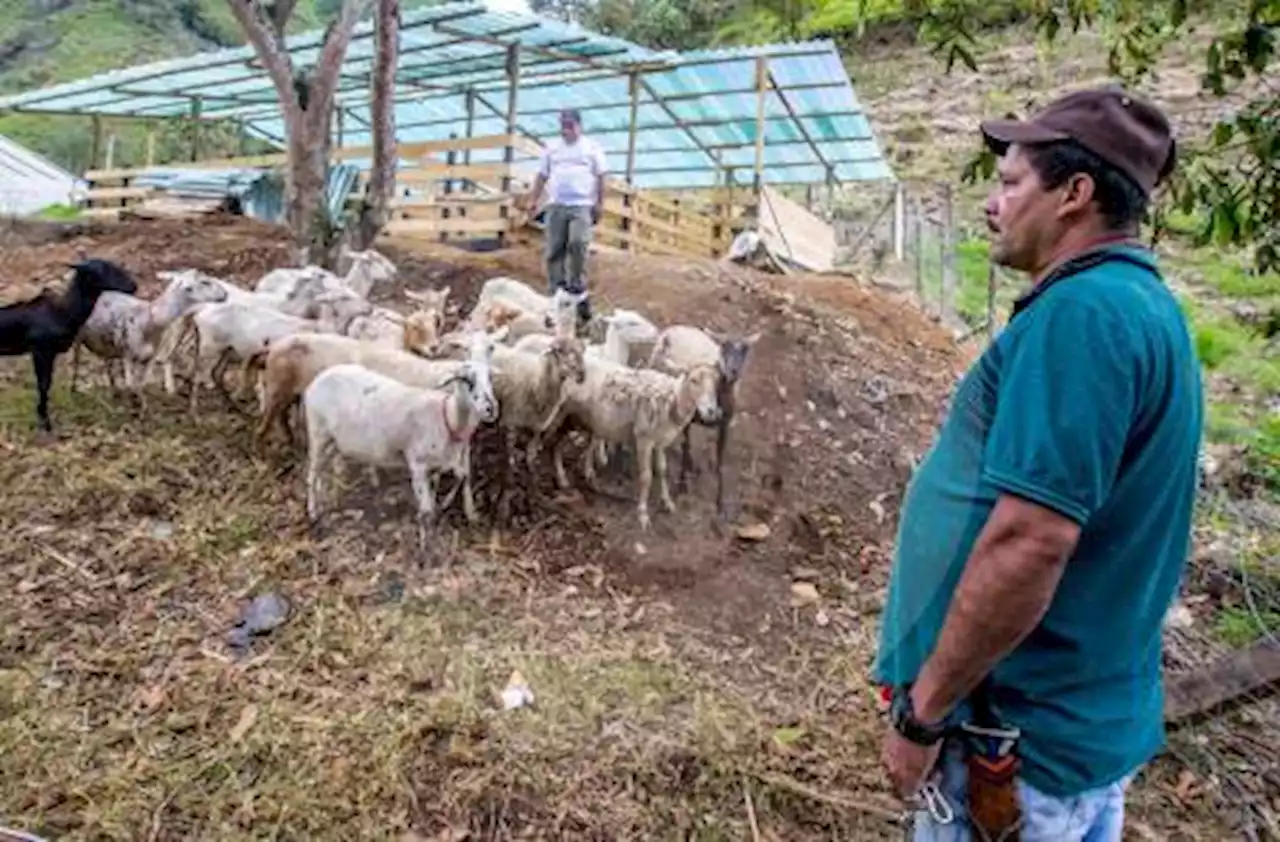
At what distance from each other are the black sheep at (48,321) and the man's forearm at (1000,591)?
7022 mm

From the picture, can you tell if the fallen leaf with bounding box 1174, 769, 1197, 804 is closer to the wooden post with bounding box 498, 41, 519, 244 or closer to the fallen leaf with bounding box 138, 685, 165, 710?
the fallen leaf with bounding box 138, 685, 165, 710

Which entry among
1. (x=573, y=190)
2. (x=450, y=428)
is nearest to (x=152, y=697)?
(x=450, y=428)

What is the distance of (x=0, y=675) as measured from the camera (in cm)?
539

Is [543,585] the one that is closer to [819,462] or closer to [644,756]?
[644,756]

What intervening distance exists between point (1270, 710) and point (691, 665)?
274 cm

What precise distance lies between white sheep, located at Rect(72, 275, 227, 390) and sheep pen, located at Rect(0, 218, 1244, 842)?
0.33 meters

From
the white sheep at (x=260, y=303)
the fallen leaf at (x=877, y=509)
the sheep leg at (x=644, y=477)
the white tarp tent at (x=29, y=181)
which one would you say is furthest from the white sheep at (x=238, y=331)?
the white tarp tent at (x=29, y=181)

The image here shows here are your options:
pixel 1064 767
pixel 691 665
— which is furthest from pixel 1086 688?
pixel 691 665

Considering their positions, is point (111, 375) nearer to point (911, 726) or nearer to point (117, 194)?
point (911, 726)

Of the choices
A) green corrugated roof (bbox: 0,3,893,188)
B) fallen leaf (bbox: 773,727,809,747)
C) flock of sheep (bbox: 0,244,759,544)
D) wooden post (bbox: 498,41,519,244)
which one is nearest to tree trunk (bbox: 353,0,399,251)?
flock of sheep (bbox: 0,244,759,544)

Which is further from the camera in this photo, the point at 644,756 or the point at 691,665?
the point at 691,665

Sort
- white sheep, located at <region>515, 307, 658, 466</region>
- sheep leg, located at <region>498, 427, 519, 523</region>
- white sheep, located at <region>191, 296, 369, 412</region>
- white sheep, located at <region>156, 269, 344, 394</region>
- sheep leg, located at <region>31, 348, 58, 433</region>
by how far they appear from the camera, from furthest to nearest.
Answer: white sheep, located at <region>515, 307, 658, 466</region>, white sheep, located at <region>156, 269, 344, 394</region>, white sheep, located at <region>191, 296, 369, 412</region>, sheep leg, located at <region>31, 348, 58, 433</region>, sheep leg, located at <region>498, 427, 519, 523</region>

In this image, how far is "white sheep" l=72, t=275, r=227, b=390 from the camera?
8.37 metres

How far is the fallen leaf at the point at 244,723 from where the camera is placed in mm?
5048
